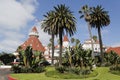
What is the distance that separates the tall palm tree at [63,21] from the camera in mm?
67938

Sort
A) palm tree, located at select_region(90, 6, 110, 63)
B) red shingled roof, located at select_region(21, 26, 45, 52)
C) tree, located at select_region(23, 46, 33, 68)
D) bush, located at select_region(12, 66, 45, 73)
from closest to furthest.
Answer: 1. bush, located at select_region(12, 66, 45, 73)
2. tree, located at select_region(23, 46, 33, 68)
3. palm tree, located at select_region(90, 6, 110, 63)
4. red shingled roof, located at select_region(21, 26, 45, 52)

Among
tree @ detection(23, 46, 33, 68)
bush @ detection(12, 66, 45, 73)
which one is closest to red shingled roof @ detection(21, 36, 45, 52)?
tree @ detection(23, 46, 33, 68)

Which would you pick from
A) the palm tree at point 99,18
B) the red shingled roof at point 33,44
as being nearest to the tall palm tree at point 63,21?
the palm tree at point 99,18

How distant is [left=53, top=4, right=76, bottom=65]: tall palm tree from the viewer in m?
67.9

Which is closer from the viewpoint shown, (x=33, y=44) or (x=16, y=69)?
(x=16, y=69)

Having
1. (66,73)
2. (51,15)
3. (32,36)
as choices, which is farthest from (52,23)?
(32,36)

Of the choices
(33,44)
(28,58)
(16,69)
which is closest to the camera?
(16,69)

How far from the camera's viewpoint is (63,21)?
222 feet

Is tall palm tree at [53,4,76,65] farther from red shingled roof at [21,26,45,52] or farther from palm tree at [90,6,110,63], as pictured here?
red shingled roof at [21,26,45,52]

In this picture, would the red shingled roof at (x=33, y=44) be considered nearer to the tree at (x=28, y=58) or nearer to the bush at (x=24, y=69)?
the tree at (x=28, y=58)

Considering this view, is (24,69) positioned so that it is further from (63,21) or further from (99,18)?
(99,18)

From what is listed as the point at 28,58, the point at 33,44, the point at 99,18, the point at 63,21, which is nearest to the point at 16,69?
the point at 28,58

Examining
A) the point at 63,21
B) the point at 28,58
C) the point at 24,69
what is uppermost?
the point at 63,21

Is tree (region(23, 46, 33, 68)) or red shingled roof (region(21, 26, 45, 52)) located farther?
red shingled roof (region(21, 26, 45, 52))
